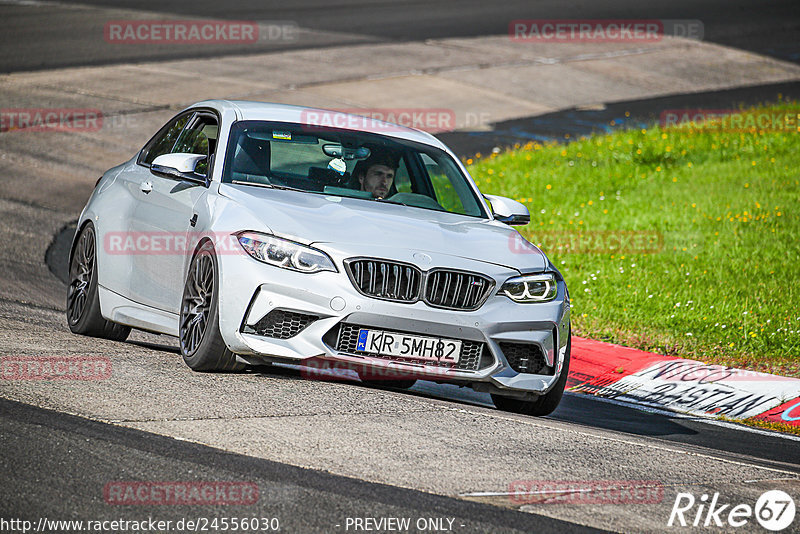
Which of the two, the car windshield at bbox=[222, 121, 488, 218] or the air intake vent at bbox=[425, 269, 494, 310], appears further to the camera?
the car windshield at bbox=[222, 121, 488, 218]

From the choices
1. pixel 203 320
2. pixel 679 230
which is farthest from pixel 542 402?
pixel 679 230

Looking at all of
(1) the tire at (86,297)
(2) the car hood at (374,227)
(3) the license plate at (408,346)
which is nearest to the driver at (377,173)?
(2) the car hood at (374,227)

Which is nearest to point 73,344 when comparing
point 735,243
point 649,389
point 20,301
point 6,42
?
point 20,301

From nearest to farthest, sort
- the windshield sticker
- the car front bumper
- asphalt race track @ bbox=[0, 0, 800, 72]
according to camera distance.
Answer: the car front bumper, the windshield sticker, asphalt race track @ bbox=[0, 0, 800, 72]

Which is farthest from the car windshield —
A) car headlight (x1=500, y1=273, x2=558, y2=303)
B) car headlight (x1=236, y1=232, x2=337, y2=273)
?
car headlight (x1=500, y1=273, x2=558, y2=303)

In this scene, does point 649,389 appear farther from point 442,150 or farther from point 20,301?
point 20,301

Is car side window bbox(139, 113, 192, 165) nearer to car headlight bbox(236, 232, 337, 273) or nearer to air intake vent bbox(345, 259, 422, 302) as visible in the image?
car headlight bbox(236, 232, 337, 273)

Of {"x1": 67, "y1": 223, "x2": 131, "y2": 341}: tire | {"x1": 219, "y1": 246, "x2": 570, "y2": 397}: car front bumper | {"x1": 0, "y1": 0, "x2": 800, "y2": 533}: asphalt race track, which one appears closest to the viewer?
{"x1": 0, "y1": 0, "x2": 800, "y2": 533}: asphalt race track

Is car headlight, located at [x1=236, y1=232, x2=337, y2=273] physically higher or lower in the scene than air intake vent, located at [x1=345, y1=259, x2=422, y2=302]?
higher

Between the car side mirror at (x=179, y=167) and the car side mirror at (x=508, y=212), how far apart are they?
2.01 m

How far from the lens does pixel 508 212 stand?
8.05 meters

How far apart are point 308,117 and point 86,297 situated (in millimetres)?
2042

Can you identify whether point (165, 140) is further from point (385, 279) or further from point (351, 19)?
point (351, 19)

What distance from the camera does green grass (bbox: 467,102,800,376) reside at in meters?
10.6
